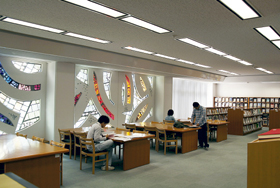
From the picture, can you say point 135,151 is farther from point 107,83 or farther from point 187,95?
point 187,95

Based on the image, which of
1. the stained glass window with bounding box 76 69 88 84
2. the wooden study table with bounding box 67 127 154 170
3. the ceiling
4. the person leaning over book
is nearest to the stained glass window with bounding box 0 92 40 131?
the stained glass window with bounding box 76 69 88 84

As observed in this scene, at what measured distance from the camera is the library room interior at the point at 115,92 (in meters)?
3.74

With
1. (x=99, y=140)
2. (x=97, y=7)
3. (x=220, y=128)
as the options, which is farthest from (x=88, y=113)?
(x=97, y=7)

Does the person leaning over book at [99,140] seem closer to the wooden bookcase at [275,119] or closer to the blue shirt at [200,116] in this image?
the blue shirt at [200,116]

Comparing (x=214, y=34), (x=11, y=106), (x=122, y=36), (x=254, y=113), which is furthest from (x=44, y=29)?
(x=254, y=113)

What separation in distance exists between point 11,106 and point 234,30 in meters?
6.80

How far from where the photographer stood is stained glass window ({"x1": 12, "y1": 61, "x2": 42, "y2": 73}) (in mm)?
7565

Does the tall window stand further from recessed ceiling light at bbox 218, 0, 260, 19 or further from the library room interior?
recessed ceiling light at bbox 218, 0, 260, 19

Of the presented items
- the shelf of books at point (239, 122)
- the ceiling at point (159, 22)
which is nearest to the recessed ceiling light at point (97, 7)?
the ceiling at point (159, 22)

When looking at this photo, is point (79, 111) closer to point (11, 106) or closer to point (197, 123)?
point (11, 106)

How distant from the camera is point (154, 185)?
4.36m

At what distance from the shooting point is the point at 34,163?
11.7 feet

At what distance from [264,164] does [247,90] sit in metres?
15.6

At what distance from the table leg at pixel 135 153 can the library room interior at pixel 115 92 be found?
1.0 inches
